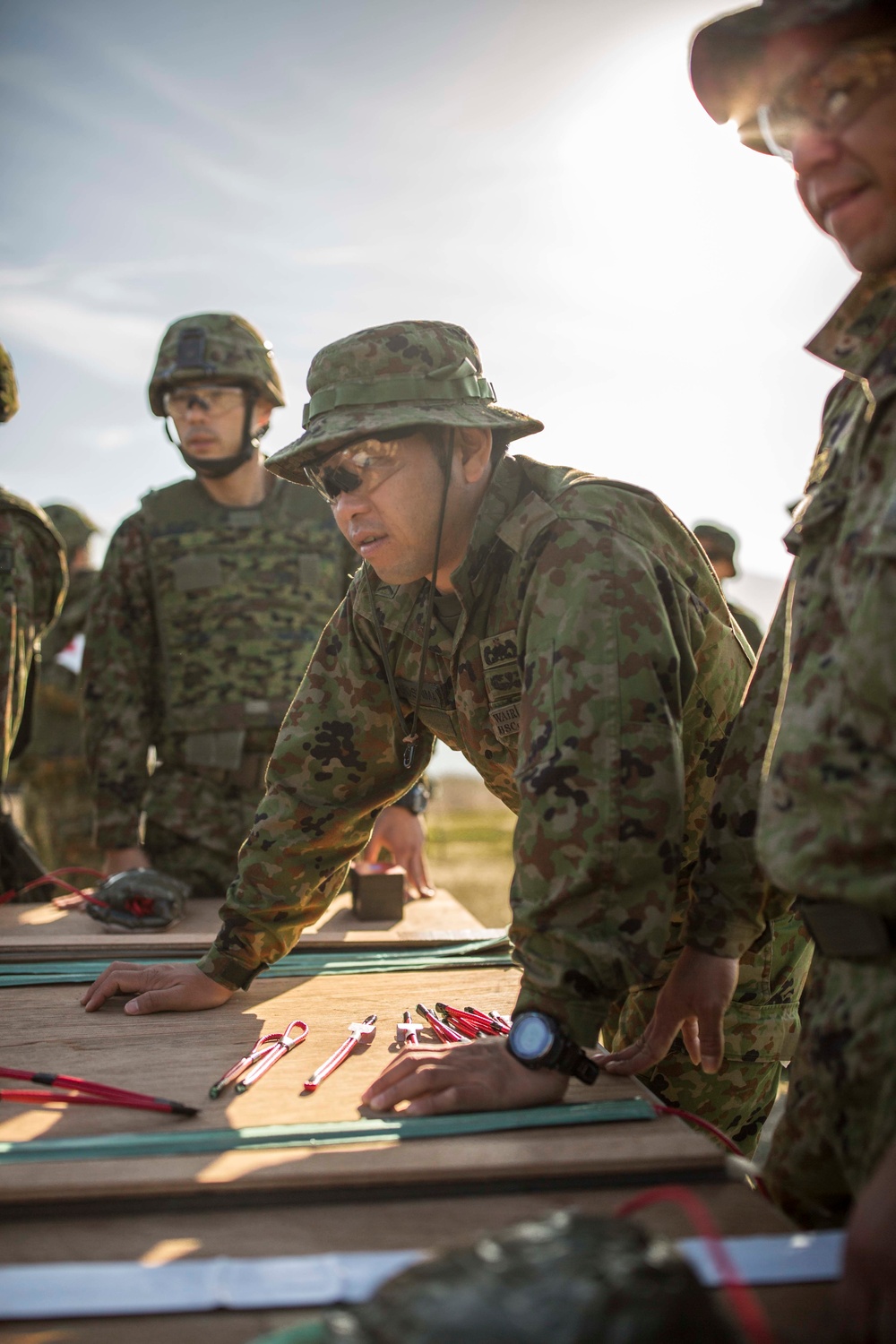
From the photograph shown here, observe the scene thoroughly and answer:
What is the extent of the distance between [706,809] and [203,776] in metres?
2.42

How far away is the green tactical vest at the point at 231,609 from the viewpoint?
13.4ft

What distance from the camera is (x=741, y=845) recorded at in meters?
1.68

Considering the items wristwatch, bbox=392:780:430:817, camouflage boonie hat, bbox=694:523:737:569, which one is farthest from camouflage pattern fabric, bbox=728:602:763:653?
wristwatch, bbox=392:780:430:817

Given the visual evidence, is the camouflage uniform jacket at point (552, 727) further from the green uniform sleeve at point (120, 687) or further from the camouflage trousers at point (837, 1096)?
the green uniform sleeve at point (120, 687)

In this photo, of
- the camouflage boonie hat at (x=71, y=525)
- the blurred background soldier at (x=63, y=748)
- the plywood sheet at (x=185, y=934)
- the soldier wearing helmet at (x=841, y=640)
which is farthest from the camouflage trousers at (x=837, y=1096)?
the camouflage boonie hat at (x=71, y=525)

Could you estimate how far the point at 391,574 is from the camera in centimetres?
223

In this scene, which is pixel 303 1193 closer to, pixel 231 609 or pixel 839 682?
pixel 839 682

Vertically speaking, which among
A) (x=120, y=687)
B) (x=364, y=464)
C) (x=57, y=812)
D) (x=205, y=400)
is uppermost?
(x=205, y=400)

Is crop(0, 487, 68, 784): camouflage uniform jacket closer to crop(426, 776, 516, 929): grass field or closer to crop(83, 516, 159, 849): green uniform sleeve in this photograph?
crop(83, 516, 159, 849): green uniform sleeve

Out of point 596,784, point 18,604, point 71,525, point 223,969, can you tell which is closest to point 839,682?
point 596,784

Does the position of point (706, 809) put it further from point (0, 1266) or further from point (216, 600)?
point (216, 600)

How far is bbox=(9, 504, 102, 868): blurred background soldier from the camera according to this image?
7102mm

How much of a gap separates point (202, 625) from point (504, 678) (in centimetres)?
230

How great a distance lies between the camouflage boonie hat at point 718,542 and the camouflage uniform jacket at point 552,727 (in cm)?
459
